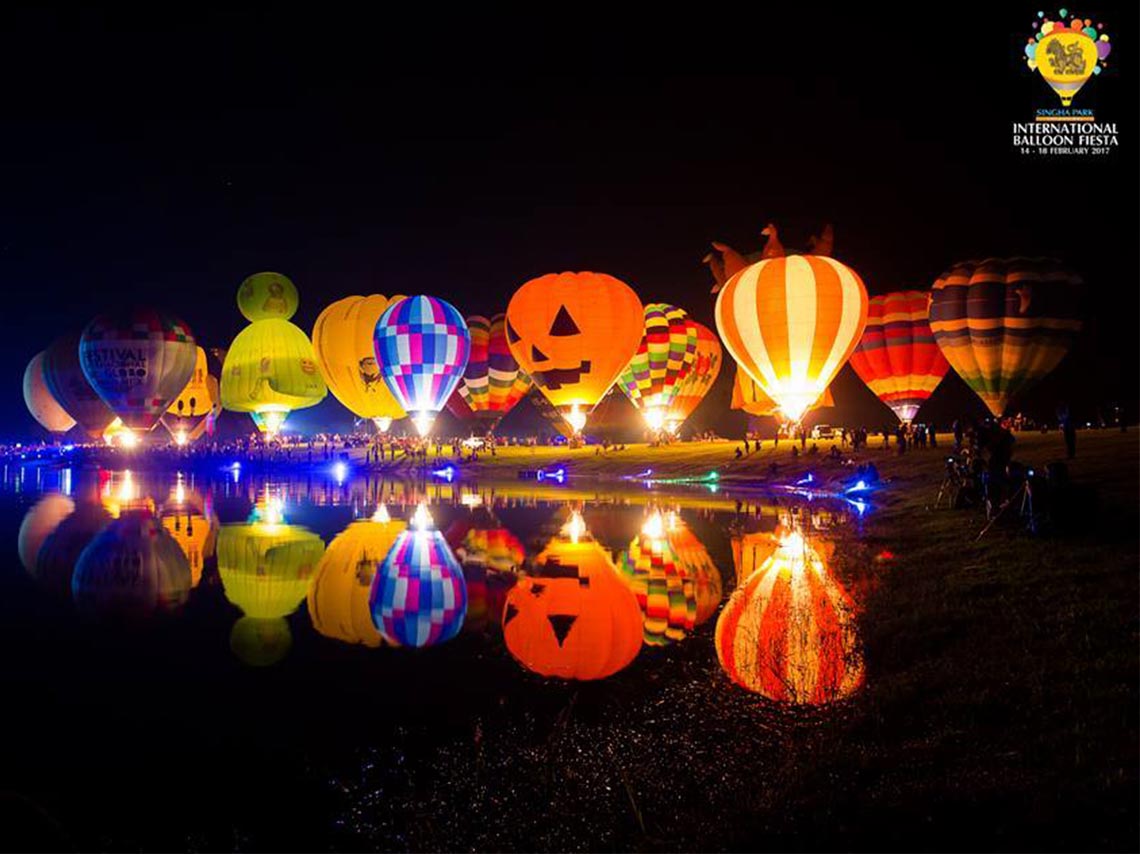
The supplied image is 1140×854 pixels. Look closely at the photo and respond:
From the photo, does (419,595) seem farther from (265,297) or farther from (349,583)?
(265,297)

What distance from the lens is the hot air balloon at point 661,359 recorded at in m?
47.5

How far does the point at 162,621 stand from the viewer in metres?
10.7

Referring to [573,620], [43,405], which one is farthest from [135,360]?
[573,620]

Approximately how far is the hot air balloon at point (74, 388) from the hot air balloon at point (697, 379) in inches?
1600

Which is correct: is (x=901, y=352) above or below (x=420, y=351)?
below

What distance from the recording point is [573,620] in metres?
10.4

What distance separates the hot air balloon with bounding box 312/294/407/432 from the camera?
48.1 metres

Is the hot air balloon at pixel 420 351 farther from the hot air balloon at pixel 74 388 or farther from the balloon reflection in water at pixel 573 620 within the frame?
the hot air balloon at pixel 74 388

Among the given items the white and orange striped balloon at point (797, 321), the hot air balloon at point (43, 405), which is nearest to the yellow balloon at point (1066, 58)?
the white and orange striped balloon at point (797, 321)

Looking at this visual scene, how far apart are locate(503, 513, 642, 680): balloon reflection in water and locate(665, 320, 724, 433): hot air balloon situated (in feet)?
115

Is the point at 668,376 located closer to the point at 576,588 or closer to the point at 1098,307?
the point at 576,588

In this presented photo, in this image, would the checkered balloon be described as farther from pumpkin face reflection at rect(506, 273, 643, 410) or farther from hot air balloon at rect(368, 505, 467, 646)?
hot air balloon at rect(368, 505, 467, 646)

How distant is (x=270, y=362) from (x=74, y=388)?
62.5 ft

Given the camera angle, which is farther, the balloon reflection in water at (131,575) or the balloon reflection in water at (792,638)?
the balloon reflection in water at (131,575)
